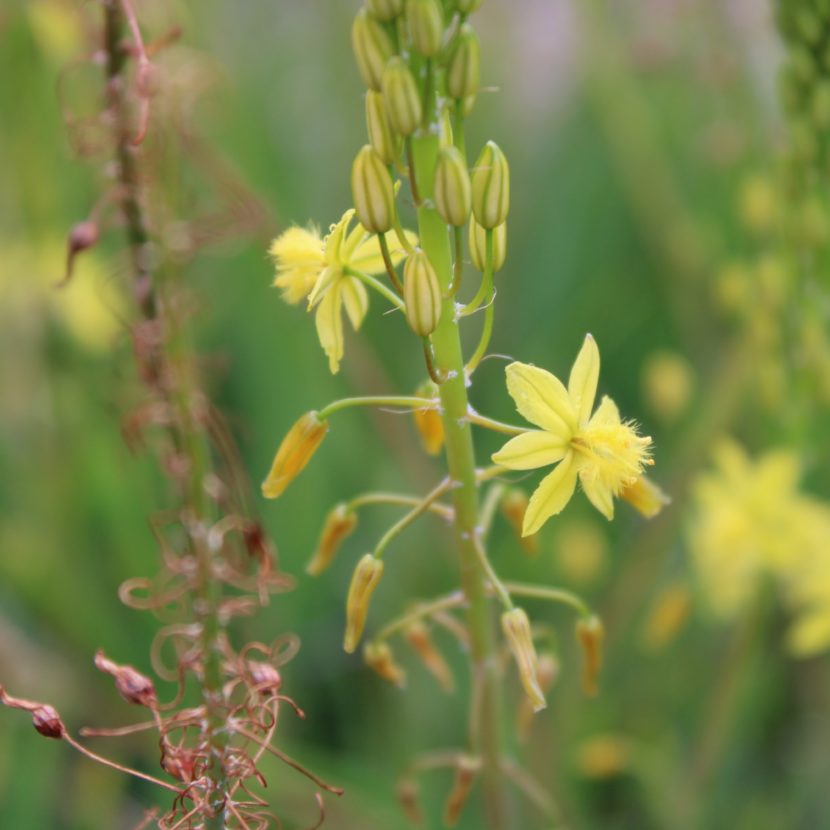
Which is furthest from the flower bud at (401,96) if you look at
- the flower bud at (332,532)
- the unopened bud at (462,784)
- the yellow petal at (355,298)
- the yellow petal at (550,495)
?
the unopened bud at (462,784)

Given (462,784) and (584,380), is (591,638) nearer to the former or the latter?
(462,784)

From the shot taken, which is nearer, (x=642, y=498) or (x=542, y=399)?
(x=542, y=399)

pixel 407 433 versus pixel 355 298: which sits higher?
pixel 355 298

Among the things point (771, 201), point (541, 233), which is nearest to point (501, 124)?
point (541, 233)

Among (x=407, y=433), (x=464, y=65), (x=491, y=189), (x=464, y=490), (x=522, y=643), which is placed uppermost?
(x=464, y=65)

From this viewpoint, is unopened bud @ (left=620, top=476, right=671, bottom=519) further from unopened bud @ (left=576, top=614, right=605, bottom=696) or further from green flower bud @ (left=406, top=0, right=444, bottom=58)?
green flower bud @ (left=406, top=0, right=444, bottom=58)

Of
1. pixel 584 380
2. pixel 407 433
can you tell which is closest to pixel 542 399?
pixel 584 380

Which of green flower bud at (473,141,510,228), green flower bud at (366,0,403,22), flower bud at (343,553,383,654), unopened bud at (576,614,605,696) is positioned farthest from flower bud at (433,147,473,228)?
unopened bud at (576,614,605,696)
